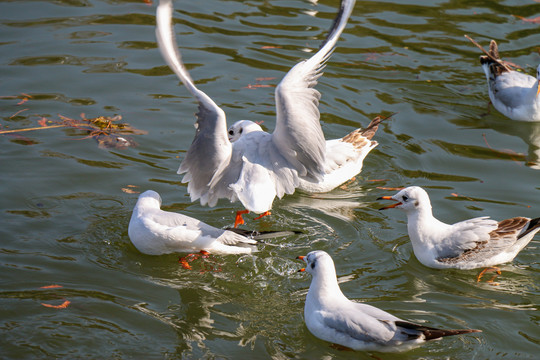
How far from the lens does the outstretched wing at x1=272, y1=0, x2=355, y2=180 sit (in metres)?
7.09

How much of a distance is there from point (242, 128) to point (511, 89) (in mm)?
4209

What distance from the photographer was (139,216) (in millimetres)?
7070

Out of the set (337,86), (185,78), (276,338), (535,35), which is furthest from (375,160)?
(535,35)

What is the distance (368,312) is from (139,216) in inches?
98.7

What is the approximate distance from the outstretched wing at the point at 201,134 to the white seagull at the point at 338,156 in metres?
0.90

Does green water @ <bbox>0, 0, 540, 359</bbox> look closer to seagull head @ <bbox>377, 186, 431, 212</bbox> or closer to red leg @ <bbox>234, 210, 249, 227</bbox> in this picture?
red leg @ <bbox>234, 210, 249, 227</bbox>

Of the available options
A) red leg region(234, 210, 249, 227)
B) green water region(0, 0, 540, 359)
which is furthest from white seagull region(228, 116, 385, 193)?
red leg region(234, 210, 249, 227)

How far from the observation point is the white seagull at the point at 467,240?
23.0 feet

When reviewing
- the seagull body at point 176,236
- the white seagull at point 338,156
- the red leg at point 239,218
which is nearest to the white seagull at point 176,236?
the seagull body at point 176,236

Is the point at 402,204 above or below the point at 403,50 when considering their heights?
below

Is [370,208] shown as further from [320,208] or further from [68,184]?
[68,184]

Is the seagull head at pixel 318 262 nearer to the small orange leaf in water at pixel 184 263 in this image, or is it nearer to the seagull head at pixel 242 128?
the small orange leaf in water at pixel 184 263

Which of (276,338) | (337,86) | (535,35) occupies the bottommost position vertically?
(276,338)

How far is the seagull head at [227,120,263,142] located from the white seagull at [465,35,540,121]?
391 centimetres
